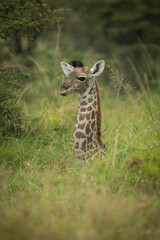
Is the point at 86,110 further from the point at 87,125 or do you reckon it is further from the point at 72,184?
the point at 72,184

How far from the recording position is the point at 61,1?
1276 centimetres

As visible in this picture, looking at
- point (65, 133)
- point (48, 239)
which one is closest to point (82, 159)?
point (65, 133)

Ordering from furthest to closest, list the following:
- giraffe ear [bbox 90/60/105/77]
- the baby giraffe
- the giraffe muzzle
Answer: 1. giraffe ear [bbox 90/60/105/77]
2. the baby giraffe
3. the giraffe muzzle

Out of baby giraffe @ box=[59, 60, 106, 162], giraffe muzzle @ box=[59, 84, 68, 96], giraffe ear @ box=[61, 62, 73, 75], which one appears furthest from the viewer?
giraffe ear @ box=[61, 62, 73, 75]

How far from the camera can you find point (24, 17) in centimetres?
548

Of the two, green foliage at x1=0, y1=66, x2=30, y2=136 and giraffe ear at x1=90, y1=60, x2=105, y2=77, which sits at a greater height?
giraffe ear at x1=90, y1=60, x2=105, y2=77

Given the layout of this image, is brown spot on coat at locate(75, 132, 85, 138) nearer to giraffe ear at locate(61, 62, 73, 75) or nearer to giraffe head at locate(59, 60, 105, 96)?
giraffe head at locate(59, 60, 105, 96)

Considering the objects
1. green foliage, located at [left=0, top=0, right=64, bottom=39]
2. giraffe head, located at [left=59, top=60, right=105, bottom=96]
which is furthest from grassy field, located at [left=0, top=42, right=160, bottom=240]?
green foliage, located at [left=0, top=0, right=64, bottom=39]

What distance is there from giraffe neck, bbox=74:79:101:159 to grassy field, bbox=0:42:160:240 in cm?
23

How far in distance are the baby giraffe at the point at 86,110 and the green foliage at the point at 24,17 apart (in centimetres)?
108

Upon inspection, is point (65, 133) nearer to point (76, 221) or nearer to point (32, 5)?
point (32, 5)

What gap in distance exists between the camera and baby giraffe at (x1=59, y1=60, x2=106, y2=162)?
4.81 meters

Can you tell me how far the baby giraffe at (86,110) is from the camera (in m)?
4.81

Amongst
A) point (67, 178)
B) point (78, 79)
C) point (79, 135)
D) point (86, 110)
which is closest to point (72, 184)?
point (67, 178)
